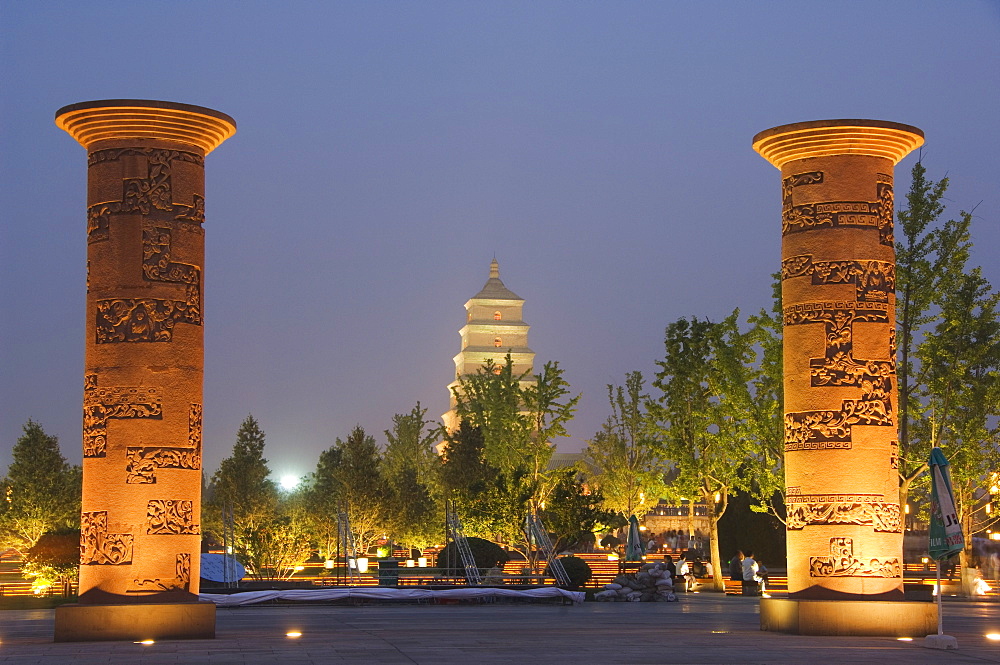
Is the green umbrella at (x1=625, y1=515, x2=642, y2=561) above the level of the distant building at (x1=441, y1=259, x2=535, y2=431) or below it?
below

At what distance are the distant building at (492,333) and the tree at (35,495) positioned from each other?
6204cm

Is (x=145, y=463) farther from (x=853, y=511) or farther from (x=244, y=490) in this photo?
(x=244, y=490)

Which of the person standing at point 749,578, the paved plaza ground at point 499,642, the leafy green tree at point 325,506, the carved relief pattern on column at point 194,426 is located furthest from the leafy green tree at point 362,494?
the carved relief pattern on column at point 194,426

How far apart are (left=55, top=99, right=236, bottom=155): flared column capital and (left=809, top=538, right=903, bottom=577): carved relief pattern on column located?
9430 millimetres

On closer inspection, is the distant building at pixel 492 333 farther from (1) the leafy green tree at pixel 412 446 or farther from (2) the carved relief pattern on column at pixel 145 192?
(2) the carved relief pattern on column at pixel 145 192

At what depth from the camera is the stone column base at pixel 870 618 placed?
636 inches

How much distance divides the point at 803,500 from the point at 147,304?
861cm

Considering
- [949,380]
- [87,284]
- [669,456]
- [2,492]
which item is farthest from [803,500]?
[2,492]

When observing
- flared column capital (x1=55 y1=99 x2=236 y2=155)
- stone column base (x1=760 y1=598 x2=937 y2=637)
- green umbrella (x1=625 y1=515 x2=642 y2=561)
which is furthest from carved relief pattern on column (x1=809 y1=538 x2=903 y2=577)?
green umbrella (x1=625 y1=515 x2=642 y2=561)

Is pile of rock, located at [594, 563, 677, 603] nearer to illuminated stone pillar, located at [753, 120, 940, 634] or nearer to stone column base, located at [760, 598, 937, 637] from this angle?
illuminated stone pillar, located at [753, 120, 940, 634]

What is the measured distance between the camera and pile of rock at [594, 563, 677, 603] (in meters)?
28.9

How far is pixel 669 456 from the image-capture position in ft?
119

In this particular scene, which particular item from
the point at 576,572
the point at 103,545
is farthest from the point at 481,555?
the point at 103,545

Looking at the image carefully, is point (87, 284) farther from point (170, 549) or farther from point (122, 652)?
point (122, 652)
